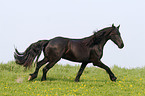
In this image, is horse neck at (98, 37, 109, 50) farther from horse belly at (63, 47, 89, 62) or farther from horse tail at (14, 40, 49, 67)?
horse tail at (14, 40, 49, 67)

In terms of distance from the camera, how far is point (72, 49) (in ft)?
33.5

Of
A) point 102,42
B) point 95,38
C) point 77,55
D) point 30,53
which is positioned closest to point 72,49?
point 77,55

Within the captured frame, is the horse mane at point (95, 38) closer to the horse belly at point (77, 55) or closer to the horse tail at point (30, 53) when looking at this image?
the horse belly at point (77, 55)

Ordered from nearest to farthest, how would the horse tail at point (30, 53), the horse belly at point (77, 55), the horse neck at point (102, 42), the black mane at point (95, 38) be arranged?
the horse belly at point (77, 55) → the horse tail at point (30, 53) → the black mane at point (95, 38) → the horse neck at point (102, 42)

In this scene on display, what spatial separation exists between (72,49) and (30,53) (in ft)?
6.47

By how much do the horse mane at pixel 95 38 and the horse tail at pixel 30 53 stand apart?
1.82 m

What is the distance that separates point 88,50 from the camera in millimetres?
10500

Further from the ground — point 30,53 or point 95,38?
point 95,38

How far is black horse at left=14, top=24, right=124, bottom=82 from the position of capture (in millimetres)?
10125

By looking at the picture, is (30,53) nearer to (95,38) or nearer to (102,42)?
(95,38)

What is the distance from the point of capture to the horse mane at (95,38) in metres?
10.6

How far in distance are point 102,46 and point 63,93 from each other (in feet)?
10.6

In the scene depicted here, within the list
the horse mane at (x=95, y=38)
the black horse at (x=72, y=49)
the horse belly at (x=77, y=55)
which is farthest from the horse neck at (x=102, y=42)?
the horse belly at (x=77, y=55)

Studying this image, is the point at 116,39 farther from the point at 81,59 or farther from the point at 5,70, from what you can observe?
the point at 5,70
